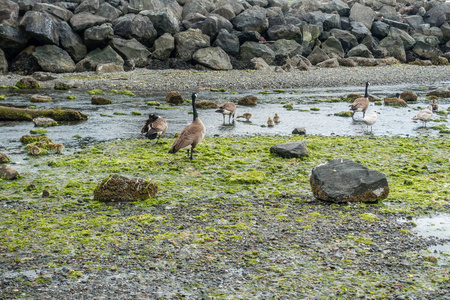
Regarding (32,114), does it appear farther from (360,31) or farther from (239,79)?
(360,31)

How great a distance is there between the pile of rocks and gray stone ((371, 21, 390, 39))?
0.40 ft

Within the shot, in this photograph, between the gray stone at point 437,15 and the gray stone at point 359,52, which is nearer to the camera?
the gray stone at point 359,52

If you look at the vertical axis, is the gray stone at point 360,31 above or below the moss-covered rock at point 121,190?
above

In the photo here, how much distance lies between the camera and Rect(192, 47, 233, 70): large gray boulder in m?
42.2

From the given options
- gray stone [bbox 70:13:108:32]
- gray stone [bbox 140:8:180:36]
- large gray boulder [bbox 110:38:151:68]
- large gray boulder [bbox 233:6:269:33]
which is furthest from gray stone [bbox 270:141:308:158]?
large gray boulder [bbox 233:6:269:33]

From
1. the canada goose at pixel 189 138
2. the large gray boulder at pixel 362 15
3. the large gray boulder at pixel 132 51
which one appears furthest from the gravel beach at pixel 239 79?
the canada goose at pixel 189 138

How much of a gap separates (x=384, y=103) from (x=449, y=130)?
32.4 feet

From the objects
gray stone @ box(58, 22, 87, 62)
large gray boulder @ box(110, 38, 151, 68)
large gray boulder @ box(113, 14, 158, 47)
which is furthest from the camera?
large gray boulder @ box(113, 14, 158, 47)

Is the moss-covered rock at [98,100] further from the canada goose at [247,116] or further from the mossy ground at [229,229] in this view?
the mossy ground at [229,229]

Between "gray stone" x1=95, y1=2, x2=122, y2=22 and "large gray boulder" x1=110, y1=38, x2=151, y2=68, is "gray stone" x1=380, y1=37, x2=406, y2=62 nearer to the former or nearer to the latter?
"large gray boulder" x1=110, y1=38, x2=151, y2=68

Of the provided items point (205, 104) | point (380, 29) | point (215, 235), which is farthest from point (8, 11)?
point (380, 29)

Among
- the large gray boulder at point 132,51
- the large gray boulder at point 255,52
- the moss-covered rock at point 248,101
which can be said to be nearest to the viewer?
the moss-covered rock at point 248,101

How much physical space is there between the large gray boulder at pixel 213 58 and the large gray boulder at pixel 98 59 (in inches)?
268

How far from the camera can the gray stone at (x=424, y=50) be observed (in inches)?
2231
